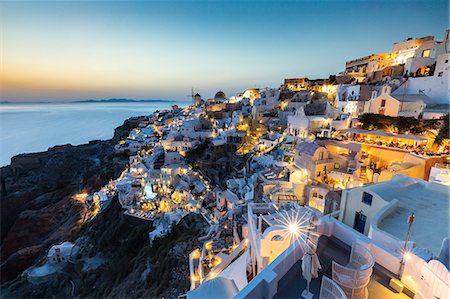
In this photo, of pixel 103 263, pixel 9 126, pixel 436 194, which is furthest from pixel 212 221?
pixel 9 126

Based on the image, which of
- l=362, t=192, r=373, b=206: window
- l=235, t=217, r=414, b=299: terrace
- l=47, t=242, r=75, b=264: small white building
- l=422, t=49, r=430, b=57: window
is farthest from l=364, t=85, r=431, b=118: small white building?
l=47, t=242, r=75, b=264: small white building

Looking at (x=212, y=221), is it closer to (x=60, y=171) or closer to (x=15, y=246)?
(x=15, y=246)

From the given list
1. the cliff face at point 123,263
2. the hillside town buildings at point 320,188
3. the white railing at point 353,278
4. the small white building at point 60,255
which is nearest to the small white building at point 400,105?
the hillside town buildings at point 320,188

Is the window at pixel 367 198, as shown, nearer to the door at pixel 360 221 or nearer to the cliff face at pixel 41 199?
the door at pixel 360 221

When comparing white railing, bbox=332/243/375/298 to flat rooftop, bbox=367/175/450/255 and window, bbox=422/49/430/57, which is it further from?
window, bbox=422/49/430/57

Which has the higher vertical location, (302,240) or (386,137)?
(302,240)

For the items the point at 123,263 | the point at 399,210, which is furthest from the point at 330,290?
the point at 123,263

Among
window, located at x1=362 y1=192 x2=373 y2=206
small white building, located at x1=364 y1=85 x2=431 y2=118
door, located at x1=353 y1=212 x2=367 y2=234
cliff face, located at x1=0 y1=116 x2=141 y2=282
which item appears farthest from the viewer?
cliff face, located at x1=0 y1=116 x2=141 y2=282
